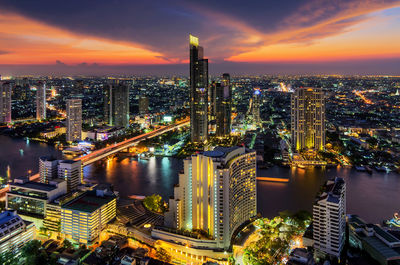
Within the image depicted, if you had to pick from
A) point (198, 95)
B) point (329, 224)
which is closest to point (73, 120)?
point (198, 95)

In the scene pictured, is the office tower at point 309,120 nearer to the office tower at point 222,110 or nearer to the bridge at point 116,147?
the office tower at point 222,110

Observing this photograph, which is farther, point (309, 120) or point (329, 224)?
point (309, 120)

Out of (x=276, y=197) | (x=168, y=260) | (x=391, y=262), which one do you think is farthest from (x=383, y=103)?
(x=168, y=260)

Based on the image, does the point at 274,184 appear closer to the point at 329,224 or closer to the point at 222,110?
the point at 329,224

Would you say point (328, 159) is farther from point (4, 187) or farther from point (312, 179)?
point (4, 187)

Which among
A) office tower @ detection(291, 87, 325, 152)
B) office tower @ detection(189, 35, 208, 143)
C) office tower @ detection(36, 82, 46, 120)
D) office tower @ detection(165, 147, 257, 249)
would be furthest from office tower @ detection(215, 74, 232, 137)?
office tower @ detection(36, 82, 46, 120)
